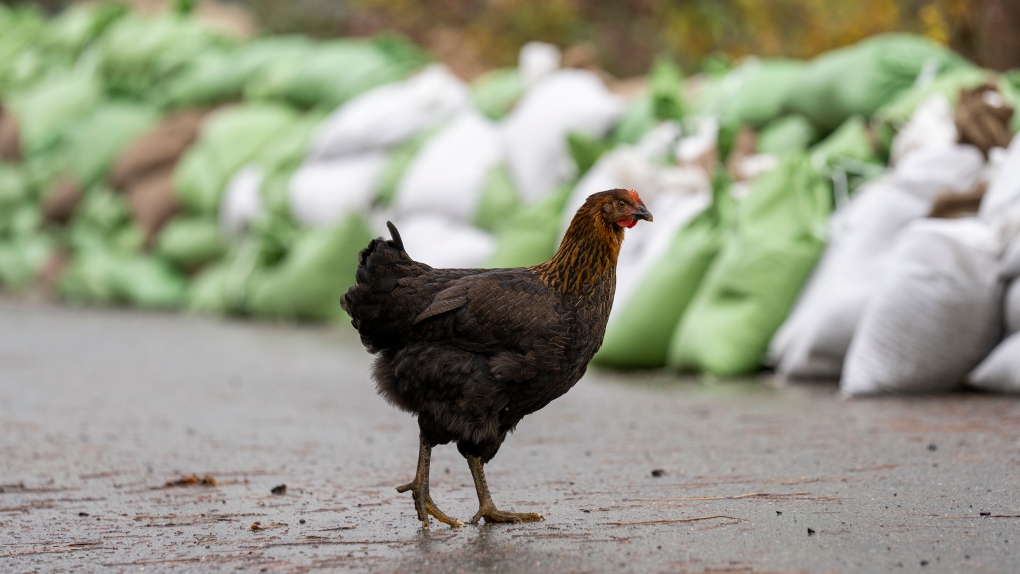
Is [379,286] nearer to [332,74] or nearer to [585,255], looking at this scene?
[585,255]

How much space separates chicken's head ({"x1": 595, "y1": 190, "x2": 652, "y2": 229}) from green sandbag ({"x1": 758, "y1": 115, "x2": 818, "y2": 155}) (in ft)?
11.6

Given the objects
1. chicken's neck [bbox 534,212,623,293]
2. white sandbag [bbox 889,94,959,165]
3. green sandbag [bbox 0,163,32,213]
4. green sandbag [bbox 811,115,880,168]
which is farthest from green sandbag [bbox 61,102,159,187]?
chicken's neck [bbox 534,212,623,293]

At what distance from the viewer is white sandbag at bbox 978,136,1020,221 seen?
170 inches

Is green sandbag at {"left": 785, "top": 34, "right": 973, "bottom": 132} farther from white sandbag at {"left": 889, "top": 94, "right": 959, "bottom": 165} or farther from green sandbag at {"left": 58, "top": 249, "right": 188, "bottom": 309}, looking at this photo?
green sandbag at {"left": 58, "top": 249, "right": 188, "bottom": 309}

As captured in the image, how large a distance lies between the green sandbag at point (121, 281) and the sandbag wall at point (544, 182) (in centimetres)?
2

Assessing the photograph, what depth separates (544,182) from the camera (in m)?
6.71

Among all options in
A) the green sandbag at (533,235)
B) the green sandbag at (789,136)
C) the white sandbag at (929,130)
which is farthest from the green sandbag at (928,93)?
the green sandbag at (533,235)

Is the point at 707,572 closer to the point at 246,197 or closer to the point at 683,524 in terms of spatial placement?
the point at 683,524

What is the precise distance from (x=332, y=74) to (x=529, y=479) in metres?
6.05

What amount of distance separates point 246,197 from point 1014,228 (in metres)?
5.29

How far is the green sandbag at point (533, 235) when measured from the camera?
598 centimetres

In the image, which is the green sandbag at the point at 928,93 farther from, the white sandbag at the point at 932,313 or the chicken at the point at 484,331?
the chicken at the point at 484,331

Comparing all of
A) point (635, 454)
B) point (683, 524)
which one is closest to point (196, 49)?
point (635, 454)

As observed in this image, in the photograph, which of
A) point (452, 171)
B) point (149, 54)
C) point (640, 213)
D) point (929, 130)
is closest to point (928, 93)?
point (929, 130)
